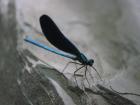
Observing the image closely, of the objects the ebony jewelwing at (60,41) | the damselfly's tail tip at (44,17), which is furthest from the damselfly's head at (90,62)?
the damselfly's tail tip at (44,17)

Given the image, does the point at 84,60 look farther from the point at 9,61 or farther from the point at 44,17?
the point at 9,61

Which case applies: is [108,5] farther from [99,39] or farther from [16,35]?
[16,35]

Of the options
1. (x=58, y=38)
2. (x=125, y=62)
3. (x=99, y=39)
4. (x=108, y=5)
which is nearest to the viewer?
(x=58, y=38)

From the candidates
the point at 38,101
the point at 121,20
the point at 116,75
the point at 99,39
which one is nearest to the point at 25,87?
the point at 38,101

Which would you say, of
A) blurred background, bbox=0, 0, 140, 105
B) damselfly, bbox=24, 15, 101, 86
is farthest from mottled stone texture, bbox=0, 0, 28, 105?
damselfly, bbox=24, 15, 101, 86

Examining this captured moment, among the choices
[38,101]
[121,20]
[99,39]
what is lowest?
[38,101]

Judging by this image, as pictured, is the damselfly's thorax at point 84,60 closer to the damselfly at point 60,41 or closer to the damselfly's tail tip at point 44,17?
the damselfly at point 60,41

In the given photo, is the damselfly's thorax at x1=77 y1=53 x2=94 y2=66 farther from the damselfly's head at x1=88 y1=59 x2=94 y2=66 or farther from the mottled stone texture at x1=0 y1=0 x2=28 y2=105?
the mottled stone texture at x1=0 y1=0 x2=28 y2=105
